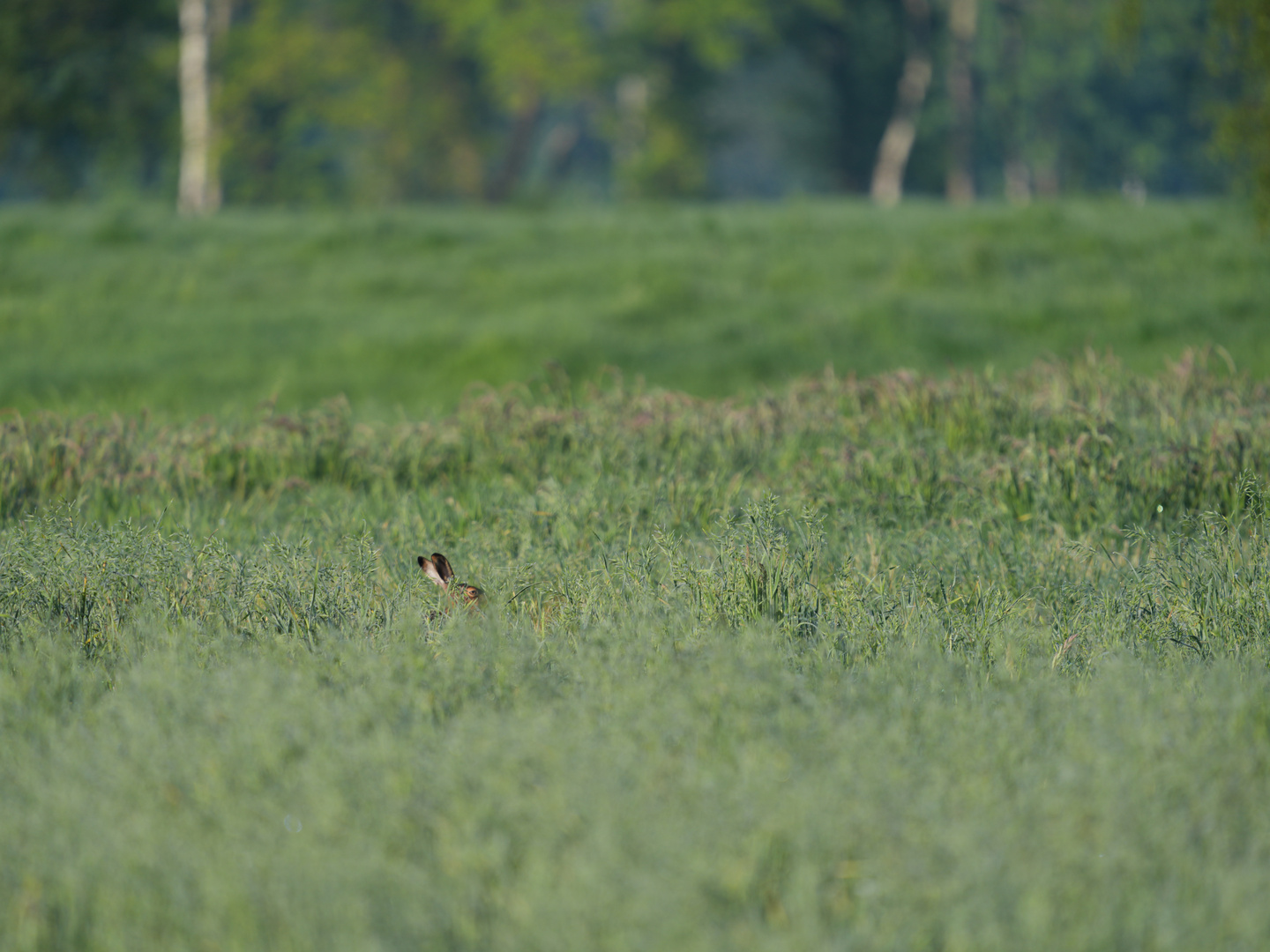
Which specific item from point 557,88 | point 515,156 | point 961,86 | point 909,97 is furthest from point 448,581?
point 515,156

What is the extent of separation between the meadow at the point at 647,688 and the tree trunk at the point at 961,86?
28.5 m

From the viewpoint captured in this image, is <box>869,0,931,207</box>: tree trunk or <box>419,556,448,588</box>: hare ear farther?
<box>869,0,931,207</box>: tree trunk

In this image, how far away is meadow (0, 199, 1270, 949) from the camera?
2289 mm

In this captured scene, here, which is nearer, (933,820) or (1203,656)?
(933,820)

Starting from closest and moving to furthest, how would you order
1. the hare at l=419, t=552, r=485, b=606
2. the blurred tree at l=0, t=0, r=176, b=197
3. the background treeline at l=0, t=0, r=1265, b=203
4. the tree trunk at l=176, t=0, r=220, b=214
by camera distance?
the hare at l=419, t=552, r=485, b=606 → the tree trunk at l=176, t=0, r=220, b=214 → the blurred tree at l=0, t=0, r=176, b=197 → the background treeline at l=0, t=0, r=1265, b=203

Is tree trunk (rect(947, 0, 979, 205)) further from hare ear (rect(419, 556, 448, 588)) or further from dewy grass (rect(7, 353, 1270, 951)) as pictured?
hare ear (rect(419, 556, 448, 588))

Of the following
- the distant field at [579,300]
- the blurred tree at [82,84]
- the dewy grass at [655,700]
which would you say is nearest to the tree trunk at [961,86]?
the distant field at [579,300]

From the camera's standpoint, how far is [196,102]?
79.8 ft

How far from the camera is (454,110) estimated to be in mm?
35500

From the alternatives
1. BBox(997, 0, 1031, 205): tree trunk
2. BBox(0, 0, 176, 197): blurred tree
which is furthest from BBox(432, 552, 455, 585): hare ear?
BBox(997, 0, 1031, 205): tree trunk

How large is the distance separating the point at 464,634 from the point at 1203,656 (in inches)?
86.2

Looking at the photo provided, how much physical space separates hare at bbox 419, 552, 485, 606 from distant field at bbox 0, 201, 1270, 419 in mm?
4036

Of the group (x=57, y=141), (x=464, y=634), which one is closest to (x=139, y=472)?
(x=464, y=634)

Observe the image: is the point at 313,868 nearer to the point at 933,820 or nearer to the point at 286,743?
the point at 286,743
